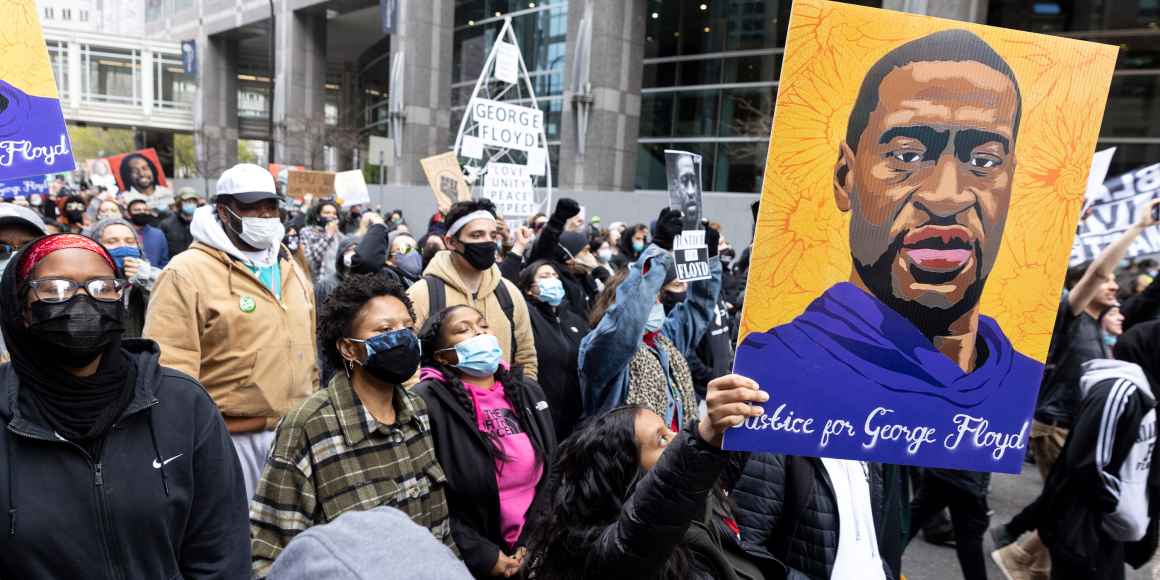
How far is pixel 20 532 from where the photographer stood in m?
1.94

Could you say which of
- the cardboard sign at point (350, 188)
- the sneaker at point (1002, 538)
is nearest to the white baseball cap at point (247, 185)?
the sneaker at point (1002, 538)

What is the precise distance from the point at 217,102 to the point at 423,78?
24.4 metres

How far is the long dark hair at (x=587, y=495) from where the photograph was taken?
7.64ft

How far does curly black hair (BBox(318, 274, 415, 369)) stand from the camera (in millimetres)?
3111

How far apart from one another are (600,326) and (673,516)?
2.08m

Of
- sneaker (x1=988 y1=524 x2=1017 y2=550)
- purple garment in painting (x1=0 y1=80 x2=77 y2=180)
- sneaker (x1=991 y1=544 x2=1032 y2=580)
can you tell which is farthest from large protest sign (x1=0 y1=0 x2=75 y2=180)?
sneaker (x1=991 y1=544 x2=1032 y2=580)

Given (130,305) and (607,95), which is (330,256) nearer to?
(130,305)

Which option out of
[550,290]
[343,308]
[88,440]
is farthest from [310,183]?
[88,440]

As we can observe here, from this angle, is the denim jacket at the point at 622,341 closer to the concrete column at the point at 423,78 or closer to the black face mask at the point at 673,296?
the black face mask at the point at 673,296

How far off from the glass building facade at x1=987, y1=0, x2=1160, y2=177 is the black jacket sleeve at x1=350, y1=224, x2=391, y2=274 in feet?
72.0

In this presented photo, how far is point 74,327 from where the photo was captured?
2.04 m

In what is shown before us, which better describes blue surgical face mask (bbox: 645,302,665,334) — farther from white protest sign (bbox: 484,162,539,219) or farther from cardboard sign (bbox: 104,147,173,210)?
cardboard sign (bbox: 104,147,173,210)

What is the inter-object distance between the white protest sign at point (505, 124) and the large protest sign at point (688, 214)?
416cm

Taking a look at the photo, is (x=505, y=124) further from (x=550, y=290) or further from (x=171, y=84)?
(x=171, y=84)
